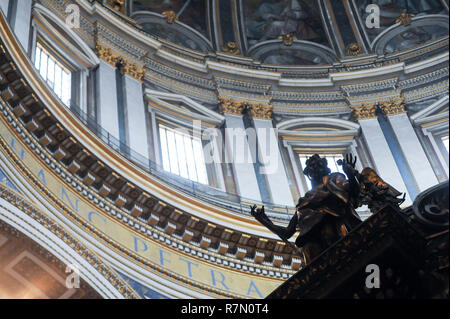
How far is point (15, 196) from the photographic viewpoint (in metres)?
11.4

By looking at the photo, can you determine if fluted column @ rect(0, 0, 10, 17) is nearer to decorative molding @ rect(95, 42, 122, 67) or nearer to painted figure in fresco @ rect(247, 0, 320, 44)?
decorative molding @ rect(95, 42, 122, 67)

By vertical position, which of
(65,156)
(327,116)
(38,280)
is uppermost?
(327,116)

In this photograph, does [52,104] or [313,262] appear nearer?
[313,262]

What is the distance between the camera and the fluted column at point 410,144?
56.9 feet

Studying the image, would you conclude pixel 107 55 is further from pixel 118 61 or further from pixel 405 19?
pixel 405 19

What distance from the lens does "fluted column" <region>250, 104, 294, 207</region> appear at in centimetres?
1672

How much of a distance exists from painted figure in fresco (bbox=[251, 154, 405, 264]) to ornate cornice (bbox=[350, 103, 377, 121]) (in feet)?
45.1

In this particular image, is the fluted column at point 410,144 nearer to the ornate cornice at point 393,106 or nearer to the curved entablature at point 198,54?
the ornate cornice at point 393,106

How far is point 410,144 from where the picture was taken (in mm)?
18328

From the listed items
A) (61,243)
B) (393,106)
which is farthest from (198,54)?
(61,243)

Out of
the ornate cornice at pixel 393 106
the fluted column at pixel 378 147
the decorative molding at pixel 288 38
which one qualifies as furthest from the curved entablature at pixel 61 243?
the decorative molding at pixel 288 38

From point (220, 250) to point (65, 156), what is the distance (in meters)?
3.30
